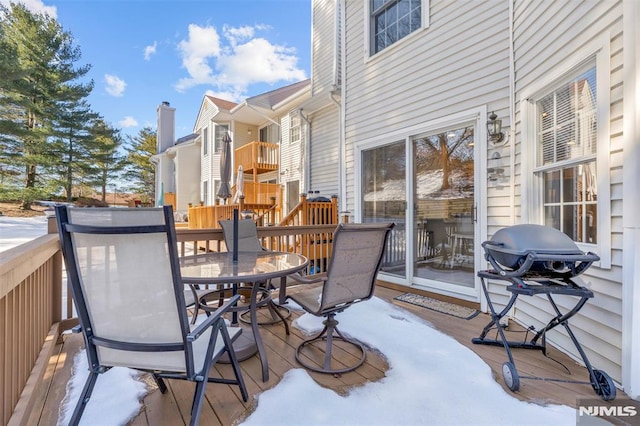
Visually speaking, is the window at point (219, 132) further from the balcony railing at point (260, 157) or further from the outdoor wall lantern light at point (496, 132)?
→ the outdoor wall lantern light at point (496, 132)

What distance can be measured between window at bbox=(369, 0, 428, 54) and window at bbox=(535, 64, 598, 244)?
2.38m

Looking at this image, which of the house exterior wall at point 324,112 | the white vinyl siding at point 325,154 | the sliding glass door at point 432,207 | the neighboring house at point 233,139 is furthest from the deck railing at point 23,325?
the neighboring house at point 233,139

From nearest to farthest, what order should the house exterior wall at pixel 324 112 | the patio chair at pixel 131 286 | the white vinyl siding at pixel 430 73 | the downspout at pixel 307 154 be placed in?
the patio chair at pixel 131 286 → the white vinyl siding at pixel 430 73 → the house exterior wall at pixel 324 112 → the downspout at pixel 307 154

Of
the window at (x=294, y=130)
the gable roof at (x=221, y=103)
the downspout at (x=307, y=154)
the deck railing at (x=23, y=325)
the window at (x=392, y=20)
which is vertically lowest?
the deck railing at (x=23, y=325)

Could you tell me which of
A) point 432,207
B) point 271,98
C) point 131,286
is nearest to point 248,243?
point 131,286

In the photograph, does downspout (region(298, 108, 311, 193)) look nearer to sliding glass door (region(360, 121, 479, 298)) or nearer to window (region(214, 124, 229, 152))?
sliding glass door (region(360, 121, 479, 298))

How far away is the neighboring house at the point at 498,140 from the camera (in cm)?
195

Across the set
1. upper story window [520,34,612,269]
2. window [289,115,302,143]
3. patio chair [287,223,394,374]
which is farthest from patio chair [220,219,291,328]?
window [289,115,302,143]

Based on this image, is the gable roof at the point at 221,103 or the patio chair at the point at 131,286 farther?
the gable roof at the point at 221,103

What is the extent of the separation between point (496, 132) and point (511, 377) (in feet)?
7.99

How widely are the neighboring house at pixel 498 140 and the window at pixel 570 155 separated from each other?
1 centimetres

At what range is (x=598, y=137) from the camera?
209cm

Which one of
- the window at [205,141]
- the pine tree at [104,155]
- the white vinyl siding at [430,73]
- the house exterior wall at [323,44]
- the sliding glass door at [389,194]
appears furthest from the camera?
the pine tree at [104,155]

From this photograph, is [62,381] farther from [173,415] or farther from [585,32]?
[585,32]
